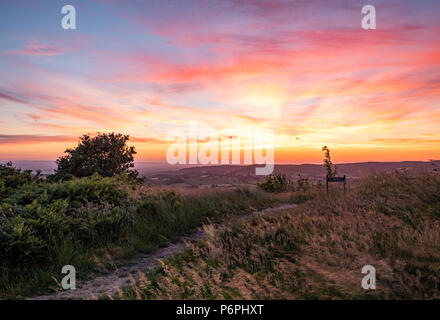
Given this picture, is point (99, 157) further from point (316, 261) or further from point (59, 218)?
point (316, 261)

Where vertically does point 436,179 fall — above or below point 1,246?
above

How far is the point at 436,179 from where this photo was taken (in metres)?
11.2

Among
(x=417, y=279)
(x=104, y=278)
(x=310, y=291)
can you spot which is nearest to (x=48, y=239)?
(x=104, y=278)

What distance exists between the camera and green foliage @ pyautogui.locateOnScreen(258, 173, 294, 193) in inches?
968

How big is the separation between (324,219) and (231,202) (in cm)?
724

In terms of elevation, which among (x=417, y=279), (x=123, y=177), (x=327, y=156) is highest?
(x=327, y=156)

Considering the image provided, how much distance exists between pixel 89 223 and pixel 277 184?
58.1 feet

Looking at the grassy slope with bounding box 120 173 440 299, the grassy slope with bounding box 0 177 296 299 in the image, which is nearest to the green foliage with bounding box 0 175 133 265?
the grassy slope with bounding box 0 177 296 299

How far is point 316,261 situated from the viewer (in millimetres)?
5578

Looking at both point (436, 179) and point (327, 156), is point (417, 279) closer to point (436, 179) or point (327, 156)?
point (436, 179)

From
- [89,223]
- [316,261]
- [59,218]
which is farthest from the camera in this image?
[89,223]

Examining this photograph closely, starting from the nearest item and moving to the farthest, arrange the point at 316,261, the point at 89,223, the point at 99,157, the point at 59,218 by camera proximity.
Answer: the point at 316,261 → the point at 59,218 → the point at 89,223 → the point at 99,157

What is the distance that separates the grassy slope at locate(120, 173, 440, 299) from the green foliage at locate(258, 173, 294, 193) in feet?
49.1

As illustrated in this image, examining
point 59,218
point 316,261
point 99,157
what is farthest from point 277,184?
point 316,261
